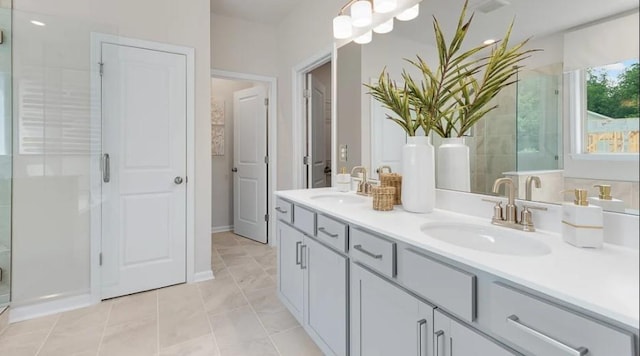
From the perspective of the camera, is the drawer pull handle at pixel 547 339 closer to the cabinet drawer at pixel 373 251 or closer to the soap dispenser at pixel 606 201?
the cabinet drawer at pixel 373 251

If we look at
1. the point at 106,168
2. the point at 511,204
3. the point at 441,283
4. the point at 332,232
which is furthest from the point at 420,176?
the point at 106,168

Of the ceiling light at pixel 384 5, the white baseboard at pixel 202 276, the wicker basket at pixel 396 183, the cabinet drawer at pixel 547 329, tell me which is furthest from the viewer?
the white baseboard at pixel 202 276

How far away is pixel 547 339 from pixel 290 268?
1489 mm

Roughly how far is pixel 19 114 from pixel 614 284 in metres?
3.12

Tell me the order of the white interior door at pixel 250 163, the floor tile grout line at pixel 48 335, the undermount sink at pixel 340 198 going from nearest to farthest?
the floor tile grout line at pixel 48 335 → the undermount sink at pixel 340 198 → the white interior door at pixel 250 163

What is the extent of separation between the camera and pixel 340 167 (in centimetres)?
255

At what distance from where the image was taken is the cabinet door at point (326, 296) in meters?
1.40

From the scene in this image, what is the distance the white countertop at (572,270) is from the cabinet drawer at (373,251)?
0.19 feet

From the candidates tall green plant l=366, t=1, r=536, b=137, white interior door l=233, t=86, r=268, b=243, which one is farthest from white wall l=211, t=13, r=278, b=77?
tall green plant l=366, t=1, r=536, b=137

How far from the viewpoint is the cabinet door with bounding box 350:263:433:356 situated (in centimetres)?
96

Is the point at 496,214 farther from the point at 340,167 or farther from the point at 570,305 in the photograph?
the point at 340,167

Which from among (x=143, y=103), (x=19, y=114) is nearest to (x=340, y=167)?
(x=143, y=103)

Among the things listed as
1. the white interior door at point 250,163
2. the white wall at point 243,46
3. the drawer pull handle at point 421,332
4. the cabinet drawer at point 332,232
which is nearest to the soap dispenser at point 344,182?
the cabinet drawer at point 332,232

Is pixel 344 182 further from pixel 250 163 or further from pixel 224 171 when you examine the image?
pixel 224 171
